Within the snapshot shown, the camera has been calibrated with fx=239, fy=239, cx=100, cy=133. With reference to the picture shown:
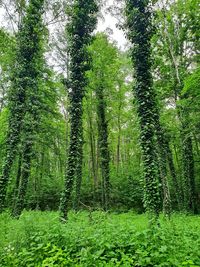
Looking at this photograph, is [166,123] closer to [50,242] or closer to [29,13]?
[29,13]

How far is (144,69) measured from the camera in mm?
9727

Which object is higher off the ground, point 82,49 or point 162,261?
point 82,49

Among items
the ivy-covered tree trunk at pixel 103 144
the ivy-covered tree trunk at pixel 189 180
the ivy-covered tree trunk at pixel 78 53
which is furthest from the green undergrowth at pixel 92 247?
the ivy-covered tree trunk at pixel 189 180

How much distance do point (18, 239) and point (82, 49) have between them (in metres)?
8.29

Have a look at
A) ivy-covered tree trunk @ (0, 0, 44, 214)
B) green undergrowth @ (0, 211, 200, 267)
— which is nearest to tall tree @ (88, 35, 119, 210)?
ivy-covered tree trunk @ (0, 0, 44, 214)

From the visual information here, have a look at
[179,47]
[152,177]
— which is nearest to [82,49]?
[152,177]

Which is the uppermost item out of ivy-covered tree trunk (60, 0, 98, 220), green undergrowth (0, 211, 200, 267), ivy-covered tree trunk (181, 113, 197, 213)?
ivy-covered tree trunk (60, 0, 98, 220)

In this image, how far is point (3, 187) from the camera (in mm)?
11039

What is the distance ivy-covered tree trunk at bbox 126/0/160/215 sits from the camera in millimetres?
9211

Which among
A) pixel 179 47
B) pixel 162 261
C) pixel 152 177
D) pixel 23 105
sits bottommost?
pixel 162 261

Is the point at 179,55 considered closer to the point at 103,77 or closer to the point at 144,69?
the point at 103,77

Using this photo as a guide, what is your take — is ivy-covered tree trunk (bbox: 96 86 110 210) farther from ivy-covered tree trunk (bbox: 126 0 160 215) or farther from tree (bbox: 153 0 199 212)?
ivy-covered tree trunk (bbox: 126 0 160 215)

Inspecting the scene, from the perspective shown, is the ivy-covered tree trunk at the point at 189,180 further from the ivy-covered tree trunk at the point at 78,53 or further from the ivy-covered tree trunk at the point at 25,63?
the ivy-covered tree trunk at the point at 25,63

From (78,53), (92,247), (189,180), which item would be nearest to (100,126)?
(189,180)
